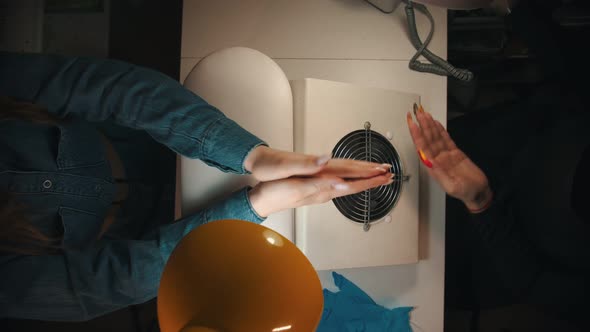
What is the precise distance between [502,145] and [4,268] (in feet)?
4.63

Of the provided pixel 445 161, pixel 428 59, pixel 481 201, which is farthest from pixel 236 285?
pixel 428 59

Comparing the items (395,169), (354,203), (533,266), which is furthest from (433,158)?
(533,266)

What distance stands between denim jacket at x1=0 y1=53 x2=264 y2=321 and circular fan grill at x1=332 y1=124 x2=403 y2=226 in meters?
0.29

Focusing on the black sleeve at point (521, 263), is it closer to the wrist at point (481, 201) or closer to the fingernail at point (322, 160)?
the wrist at point (481, 201)

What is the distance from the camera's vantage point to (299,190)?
765 mm

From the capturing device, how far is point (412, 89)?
1.13 metres

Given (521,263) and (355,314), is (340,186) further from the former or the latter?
(521,263)

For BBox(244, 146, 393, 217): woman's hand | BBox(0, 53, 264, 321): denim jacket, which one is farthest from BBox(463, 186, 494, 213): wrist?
BBox(0, 53, 264, 321): denim jacket

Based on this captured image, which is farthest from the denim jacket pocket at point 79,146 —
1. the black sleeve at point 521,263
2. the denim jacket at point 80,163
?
the black sleeve at point 521,263

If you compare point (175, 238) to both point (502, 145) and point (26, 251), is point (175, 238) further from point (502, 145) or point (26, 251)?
point (502, 145)

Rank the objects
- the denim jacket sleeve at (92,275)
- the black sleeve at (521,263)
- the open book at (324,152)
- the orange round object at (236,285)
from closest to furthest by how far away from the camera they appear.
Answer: the orange round object at (236,285), the denim jacket sleeve at (92,275), the open book at (324,152), the black sleeve at (521,263)

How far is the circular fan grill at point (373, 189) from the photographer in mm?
958

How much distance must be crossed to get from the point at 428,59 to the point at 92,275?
1.10 meters

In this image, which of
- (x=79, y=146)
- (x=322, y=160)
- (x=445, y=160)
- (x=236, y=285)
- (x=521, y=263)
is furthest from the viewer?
(x=521, y=263)
